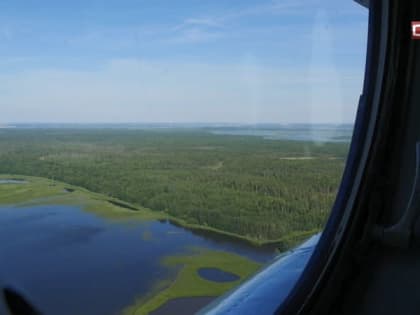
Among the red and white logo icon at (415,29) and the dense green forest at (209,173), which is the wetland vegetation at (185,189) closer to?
the dense green forest at (209,173)

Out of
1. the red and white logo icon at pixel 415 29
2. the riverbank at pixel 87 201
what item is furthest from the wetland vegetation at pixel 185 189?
the red and white logo icon at pixel 415 29

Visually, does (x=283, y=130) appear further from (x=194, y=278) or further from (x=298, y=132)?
(x=194, y=278)

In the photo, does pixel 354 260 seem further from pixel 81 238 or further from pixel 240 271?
pixel 81 238

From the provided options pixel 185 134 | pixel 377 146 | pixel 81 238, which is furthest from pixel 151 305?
pixel 377 146

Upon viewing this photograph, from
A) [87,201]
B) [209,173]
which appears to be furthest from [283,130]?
[87,201]

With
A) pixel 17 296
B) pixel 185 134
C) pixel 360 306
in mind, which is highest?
pixel 185 134

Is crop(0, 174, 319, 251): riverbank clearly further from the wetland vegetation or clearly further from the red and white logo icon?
the red and white logo icon
